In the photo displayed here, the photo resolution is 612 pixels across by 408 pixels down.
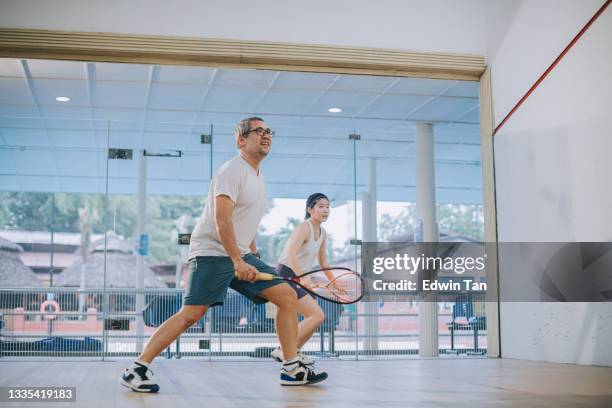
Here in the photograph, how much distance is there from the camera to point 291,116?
9.46m

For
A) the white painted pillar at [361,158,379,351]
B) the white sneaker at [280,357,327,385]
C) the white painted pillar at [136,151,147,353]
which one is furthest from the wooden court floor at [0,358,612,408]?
the white painted pillar at [361,158,379,351]

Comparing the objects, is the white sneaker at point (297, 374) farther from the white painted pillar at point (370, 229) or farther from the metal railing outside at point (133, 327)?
the white painted pillar at point (370, 229)

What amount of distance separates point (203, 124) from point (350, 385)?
3662mm

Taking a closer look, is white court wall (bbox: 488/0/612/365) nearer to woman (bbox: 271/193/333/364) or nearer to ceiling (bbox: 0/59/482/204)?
ceiling (bbox: 0/59/482/204)

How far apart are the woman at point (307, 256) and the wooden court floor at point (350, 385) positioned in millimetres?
363

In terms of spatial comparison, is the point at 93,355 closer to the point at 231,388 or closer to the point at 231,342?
the point at 231,342

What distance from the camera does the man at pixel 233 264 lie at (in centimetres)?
411

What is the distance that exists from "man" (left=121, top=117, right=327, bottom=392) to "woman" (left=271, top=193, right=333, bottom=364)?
1.13m

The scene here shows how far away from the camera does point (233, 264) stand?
164 inches

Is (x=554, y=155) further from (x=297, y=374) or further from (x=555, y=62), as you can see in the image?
(x=297, y=374)

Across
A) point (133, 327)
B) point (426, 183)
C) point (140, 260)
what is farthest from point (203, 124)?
point (426, 183)

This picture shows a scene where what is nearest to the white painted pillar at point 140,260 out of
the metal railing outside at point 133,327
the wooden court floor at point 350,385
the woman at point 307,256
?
the metal railing outside at point 133,327

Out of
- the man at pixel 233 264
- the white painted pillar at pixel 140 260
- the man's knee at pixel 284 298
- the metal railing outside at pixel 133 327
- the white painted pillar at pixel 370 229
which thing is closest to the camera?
the man at pixel 233 264

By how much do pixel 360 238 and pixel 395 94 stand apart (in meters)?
1.54
